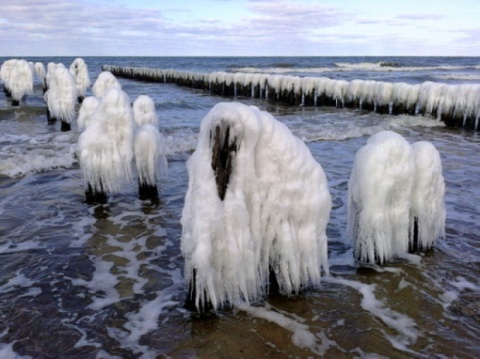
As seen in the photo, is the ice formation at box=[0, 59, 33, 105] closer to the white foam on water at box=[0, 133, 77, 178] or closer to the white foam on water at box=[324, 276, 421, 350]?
the white foam on water at box=[0, 133, 77, 178]

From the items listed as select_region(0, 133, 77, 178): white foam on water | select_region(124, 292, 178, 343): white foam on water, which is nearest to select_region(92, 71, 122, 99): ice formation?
select_region(0, 133, 77, 178): white foam on water

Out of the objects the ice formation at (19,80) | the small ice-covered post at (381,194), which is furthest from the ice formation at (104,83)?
the ice formation at (19,80)

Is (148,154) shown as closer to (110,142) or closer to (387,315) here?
(110,142)

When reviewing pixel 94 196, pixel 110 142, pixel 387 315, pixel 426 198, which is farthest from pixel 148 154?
pixel 387 315

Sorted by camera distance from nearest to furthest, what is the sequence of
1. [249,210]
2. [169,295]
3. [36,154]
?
1. [249,210]
2. [169,295]
3. [36,154]

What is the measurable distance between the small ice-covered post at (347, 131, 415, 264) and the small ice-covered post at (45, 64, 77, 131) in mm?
13295

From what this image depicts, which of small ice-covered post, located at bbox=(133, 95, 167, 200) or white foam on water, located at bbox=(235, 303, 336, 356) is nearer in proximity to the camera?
white foam on water, located at bbox=(235, 303, 336, 356)

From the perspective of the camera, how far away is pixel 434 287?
203 inches

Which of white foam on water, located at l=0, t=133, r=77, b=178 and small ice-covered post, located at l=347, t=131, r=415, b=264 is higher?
small ice-covered post, located at l=347, t=131, r=415, b=264

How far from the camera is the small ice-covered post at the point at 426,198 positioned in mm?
5559

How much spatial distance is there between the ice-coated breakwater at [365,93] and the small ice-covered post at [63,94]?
12811 mm

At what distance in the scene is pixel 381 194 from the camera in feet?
17.1

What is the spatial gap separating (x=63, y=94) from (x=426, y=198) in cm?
1405

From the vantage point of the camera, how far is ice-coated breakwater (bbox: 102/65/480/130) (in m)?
16.6
